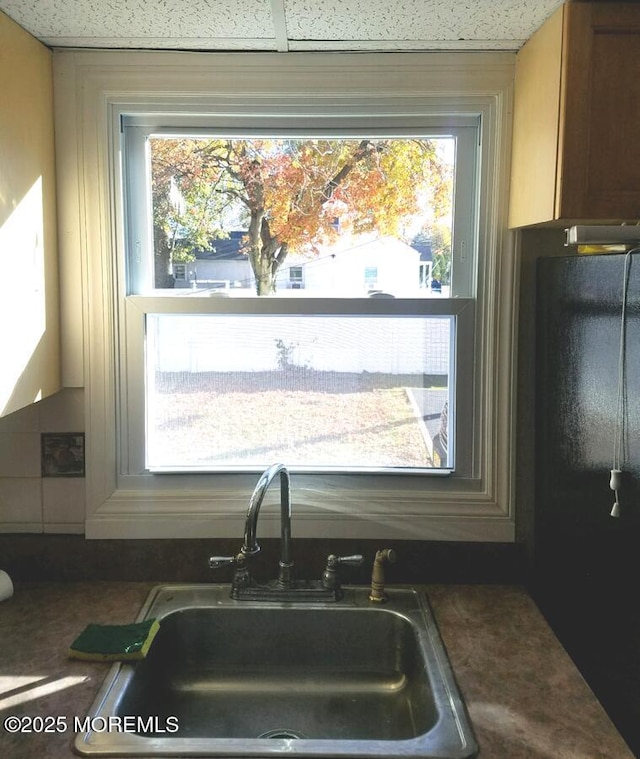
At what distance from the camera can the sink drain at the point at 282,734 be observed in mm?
1438

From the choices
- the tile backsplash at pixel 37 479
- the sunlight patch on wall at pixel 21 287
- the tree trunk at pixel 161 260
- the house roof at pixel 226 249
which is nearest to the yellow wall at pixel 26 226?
the sunlight patch on wall at pixel 21 287

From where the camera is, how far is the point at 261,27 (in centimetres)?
148

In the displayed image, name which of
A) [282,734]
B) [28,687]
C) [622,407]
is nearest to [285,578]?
[282,734]

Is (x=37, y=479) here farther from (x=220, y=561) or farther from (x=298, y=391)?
(x=298, y=391)

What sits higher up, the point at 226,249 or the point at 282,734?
the point at 226,249

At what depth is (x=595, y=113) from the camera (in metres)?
1.30

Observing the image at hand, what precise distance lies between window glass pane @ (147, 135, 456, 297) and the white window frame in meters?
0.08

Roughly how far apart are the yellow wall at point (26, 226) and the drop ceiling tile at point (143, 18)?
0.06m

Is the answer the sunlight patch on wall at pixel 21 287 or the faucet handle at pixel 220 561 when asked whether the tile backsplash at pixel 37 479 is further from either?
the faucet handle at pixel 220 561

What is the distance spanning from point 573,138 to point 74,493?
1.41 metres

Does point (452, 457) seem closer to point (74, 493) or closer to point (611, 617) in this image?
point (611, 617)

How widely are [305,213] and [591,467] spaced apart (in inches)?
35.6

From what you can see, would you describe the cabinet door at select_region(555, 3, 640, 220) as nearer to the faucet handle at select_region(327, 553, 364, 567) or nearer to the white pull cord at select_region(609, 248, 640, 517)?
the white pull cord at select_region(609, 248, 640, 517)

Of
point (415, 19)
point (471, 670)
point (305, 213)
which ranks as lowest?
point (471, 670)
